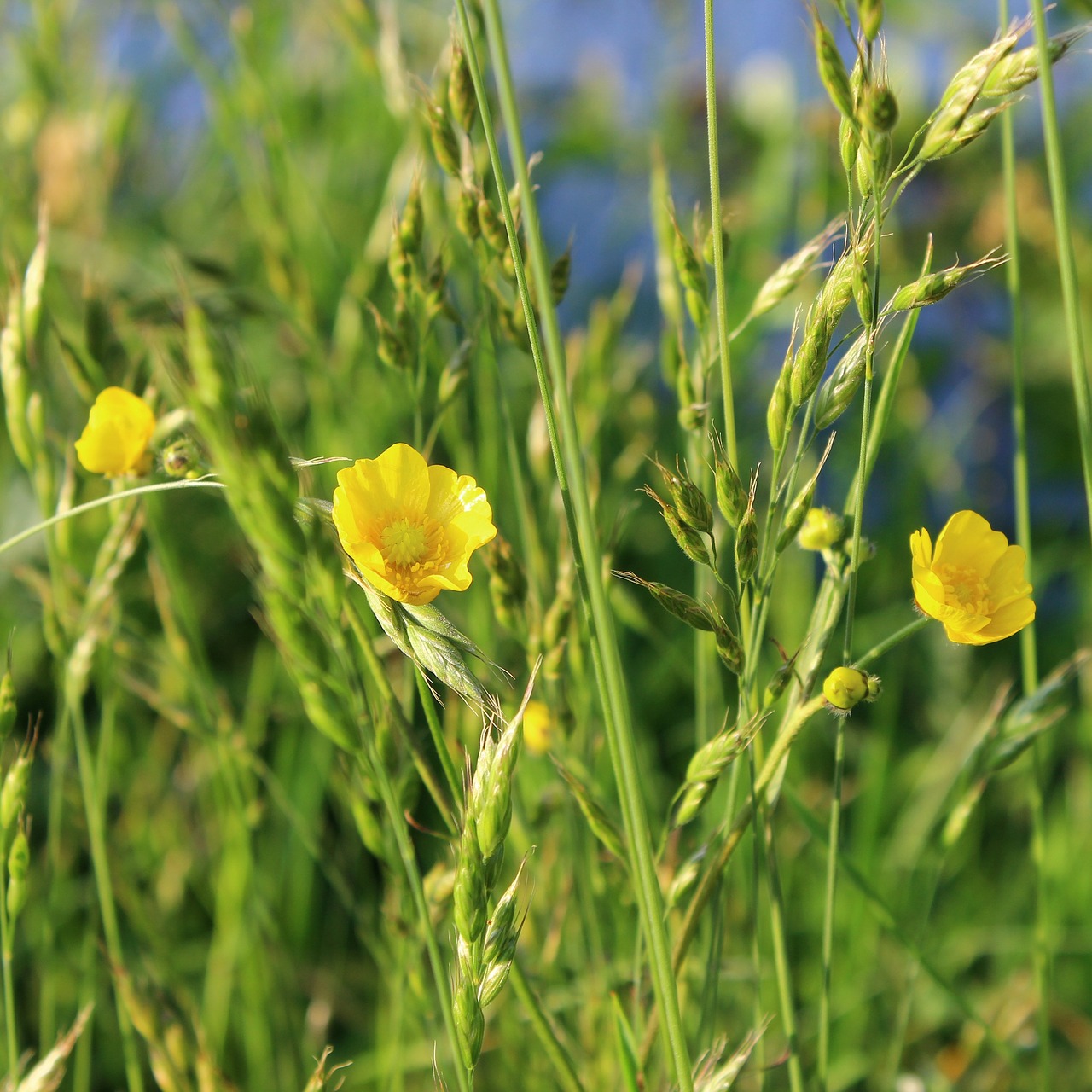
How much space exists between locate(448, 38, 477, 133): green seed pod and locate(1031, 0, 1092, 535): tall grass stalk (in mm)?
262

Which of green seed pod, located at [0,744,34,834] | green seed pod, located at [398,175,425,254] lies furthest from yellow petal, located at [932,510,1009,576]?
green seed pod, located at [0,744,34,834]

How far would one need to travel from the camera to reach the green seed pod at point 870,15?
39 centimetres

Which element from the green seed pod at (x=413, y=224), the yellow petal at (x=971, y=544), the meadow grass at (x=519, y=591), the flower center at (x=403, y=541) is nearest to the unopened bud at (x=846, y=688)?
the meadow grass at (x=519, y=591)

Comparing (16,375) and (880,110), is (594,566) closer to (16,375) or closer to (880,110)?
(880,110)

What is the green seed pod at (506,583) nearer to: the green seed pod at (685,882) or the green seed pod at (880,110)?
the green seed pod at (685,882)

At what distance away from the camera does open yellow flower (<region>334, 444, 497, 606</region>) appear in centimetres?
43

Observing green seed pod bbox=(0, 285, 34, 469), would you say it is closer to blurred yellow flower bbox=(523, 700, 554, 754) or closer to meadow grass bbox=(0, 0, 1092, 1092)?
meadow grass bbox=(0, 0, 1092, 1092)

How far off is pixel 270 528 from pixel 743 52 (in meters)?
2.06

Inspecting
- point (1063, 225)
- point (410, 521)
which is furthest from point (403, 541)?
point (1063, 225)

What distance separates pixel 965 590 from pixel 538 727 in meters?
0.26

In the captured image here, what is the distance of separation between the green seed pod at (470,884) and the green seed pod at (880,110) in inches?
12.7

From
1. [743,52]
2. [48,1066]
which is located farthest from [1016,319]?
[743,52]

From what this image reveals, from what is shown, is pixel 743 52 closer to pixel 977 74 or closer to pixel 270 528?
pixel 977 74

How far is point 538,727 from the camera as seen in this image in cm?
61
